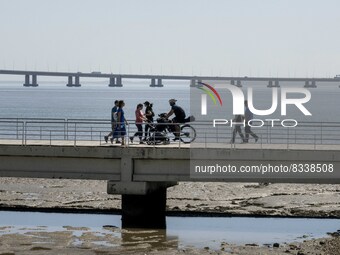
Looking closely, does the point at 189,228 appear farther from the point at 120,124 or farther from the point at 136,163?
the point at 120,124

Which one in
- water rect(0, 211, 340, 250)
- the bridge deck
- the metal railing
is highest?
the metal railing

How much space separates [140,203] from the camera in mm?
29000

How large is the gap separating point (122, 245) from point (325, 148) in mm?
7071

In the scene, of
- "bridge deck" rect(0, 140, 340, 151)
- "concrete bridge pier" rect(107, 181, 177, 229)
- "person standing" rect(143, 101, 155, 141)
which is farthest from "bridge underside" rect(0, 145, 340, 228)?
"person standing" rect(143, 101, 155, 141)

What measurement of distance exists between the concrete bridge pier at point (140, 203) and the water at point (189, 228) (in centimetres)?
40

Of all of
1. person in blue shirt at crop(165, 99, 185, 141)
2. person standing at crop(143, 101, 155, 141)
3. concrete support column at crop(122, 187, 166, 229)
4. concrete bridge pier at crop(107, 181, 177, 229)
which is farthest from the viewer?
person standing at crop(143, 101, 155, 141)

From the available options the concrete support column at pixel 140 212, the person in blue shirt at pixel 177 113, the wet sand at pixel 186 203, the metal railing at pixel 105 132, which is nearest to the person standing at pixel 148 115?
the metal railing at pixel 105 132

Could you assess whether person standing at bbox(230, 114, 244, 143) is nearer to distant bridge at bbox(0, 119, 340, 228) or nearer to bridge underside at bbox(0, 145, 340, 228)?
distant bridge at bbox(0, 119, 340, 228)

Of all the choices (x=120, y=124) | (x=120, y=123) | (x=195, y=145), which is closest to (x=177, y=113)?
(x=195, y=145)

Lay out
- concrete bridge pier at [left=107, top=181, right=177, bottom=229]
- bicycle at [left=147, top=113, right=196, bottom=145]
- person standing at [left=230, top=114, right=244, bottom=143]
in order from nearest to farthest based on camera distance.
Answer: concrete bridge pier at [left=107, top=181, right=177, bottom=229] → bicycle at [left=147, top=113, right=196, bottom=145] → person standing at [left=230, top=114, right=244, bottom=143]

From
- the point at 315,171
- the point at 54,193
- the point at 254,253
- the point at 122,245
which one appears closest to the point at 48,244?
the point at 122,245

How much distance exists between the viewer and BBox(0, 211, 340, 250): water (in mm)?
27188

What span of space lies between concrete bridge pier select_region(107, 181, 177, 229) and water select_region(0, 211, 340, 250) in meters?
0.40

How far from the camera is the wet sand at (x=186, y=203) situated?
25.6 metres
